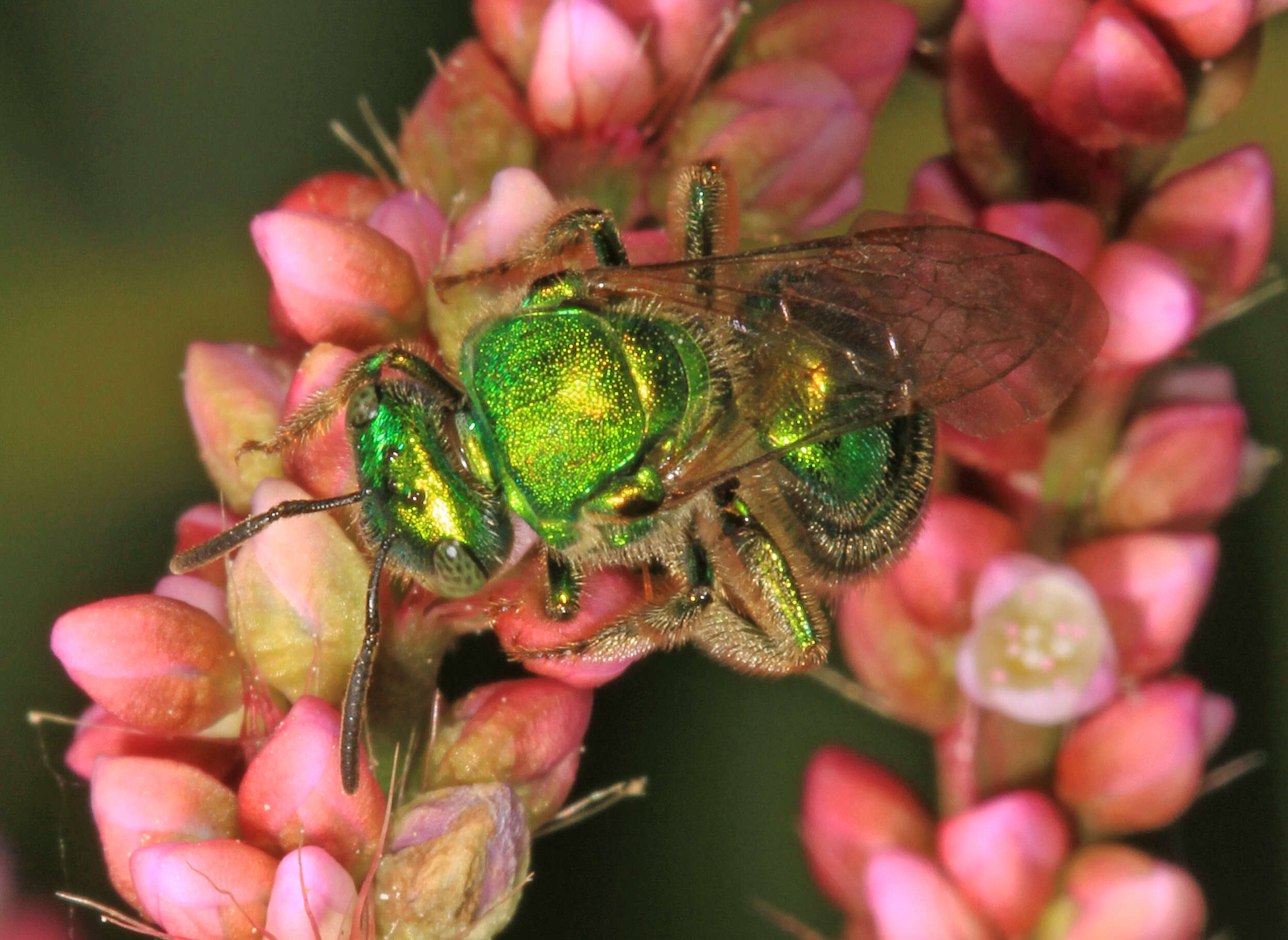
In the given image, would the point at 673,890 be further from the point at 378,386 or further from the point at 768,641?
the point at 378,386

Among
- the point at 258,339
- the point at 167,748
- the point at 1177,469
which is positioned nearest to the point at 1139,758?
the point at 1177,469

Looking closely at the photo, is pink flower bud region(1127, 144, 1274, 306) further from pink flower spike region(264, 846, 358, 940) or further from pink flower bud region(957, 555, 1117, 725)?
pink flower spike region(264, 846, 358, 940)

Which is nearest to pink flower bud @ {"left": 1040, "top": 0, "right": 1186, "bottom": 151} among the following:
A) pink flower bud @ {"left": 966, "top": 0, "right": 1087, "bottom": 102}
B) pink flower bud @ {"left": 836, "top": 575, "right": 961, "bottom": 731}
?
pink flower bud @ {"left": 966, "top": 0, "right": 1087, "bottom": 102}

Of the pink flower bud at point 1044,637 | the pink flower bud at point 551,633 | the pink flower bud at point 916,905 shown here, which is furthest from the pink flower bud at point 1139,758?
the pink flower bud at point 551,633

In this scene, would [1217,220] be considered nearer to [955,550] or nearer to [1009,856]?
[955,550]

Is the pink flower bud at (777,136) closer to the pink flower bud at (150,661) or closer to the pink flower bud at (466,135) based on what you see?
the pink flower bud at (466,135)

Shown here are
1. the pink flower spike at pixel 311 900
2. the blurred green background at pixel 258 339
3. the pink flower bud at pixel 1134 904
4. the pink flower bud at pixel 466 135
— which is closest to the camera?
the pink flower spike at pixel 311 900
